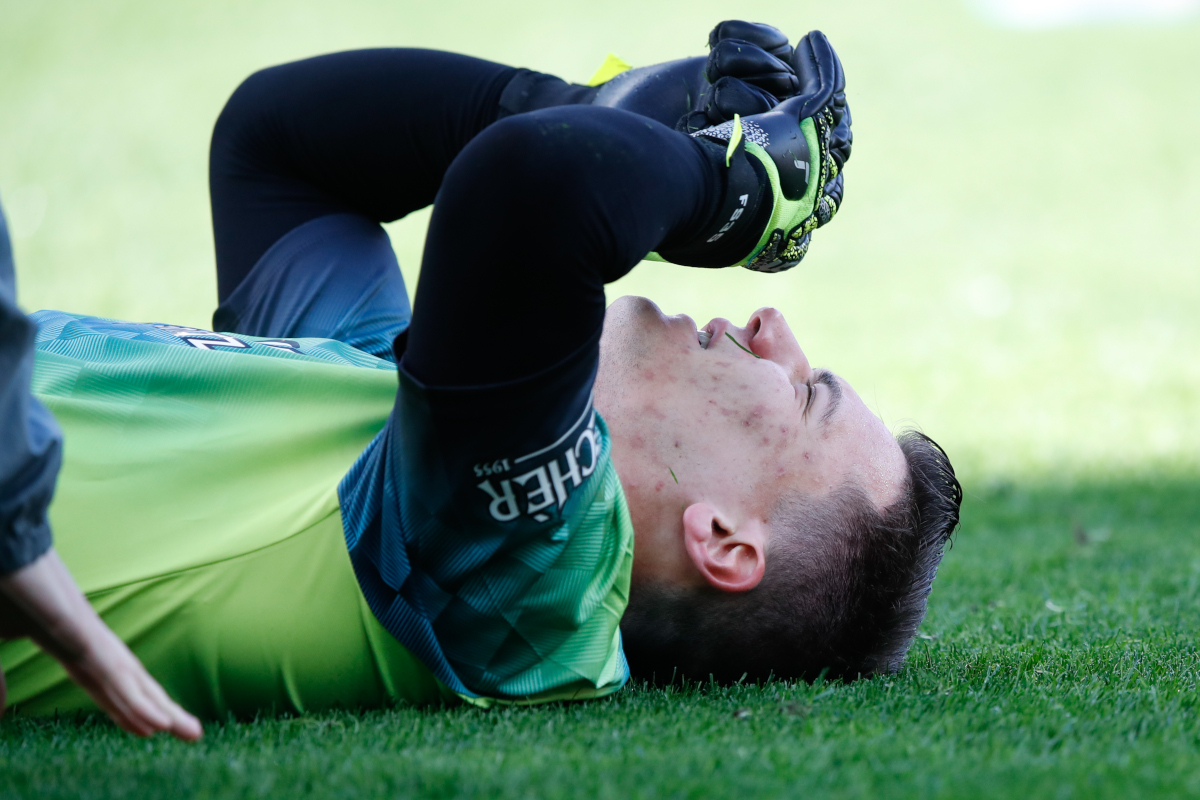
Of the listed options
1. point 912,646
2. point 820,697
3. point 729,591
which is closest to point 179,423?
point 729,591

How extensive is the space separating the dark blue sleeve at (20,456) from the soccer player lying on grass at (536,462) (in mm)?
414

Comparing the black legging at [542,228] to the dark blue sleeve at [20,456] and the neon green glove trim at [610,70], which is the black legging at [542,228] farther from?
the neon green glove trim at [610,70]

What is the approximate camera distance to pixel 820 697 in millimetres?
1604

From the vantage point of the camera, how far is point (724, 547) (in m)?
1.70

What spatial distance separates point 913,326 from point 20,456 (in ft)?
22.7

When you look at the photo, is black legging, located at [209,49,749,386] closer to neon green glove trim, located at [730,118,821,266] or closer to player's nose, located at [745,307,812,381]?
neon green glove trim, located at [730,118,821,266]

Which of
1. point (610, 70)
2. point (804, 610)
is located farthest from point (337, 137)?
point (804, 610)

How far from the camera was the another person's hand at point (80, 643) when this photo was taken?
3.41ft

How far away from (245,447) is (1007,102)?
37.5ft

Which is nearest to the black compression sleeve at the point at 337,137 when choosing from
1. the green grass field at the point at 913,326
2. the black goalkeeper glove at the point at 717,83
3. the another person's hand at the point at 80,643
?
the black goalkeeper glove at the point at 717,83

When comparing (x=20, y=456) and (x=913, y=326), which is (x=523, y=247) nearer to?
(x=20, y=456)

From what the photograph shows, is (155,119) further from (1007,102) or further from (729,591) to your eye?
(729,591)

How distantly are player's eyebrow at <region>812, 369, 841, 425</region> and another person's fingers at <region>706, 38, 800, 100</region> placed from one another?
474 mm

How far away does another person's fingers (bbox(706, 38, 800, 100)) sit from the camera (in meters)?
1.85
